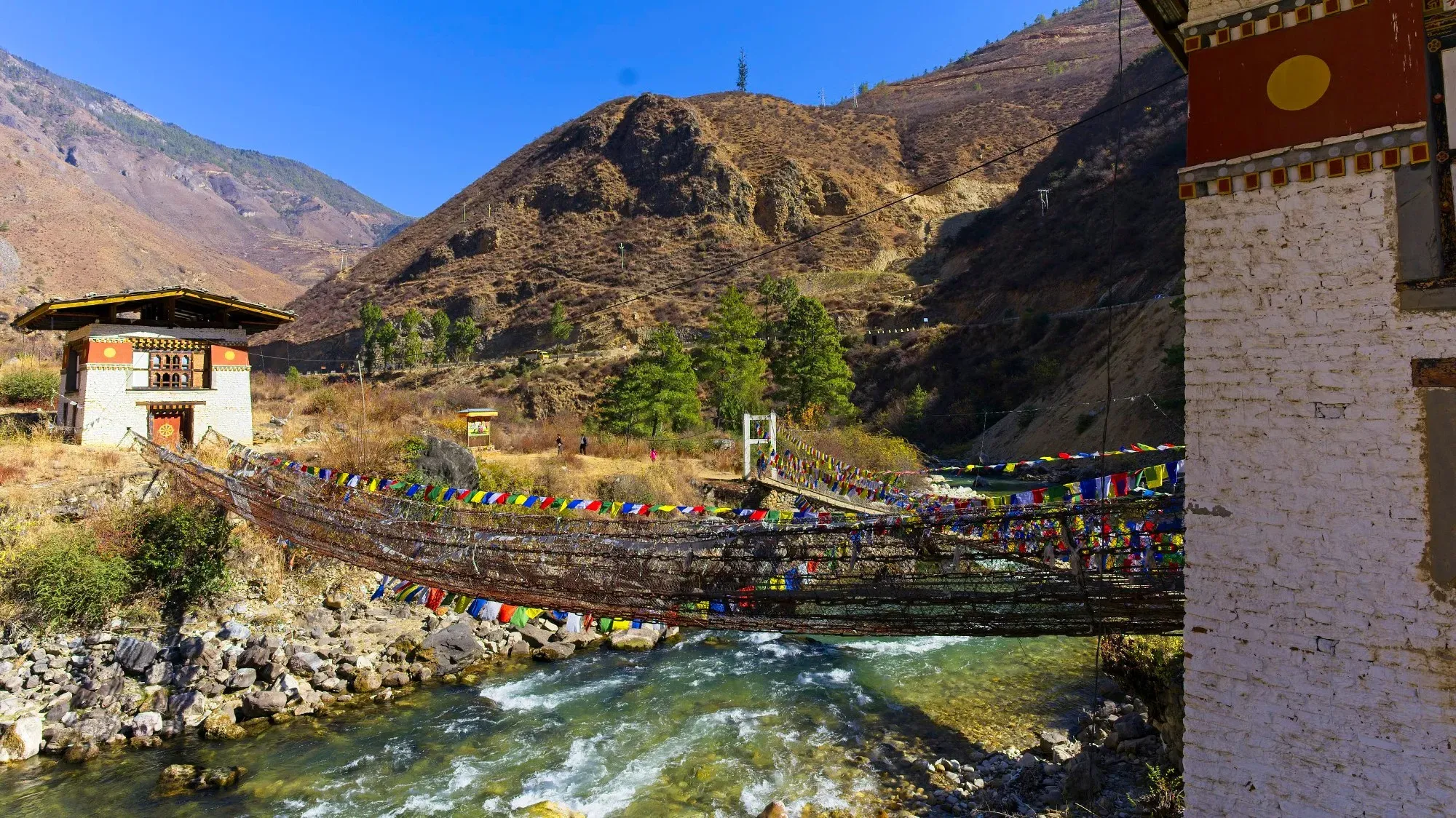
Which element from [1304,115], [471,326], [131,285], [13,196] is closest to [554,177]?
[471,326]

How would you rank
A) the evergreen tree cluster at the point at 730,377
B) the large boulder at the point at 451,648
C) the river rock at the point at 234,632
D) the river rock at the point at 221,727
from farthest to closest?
1. the evergreen tree cluster at the point at 730,377
2. the large boulder at the point at 451,648
3. the river rock at the point at 234,632
4. the river rock at the point at 221,727

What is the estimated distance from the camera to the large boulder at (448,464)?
1623 centimetres

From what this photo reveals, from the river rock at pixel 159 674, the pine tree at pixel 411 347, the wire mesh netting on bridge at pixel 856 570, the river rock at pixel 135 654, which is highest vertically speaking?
the pine tree at pixel 411 347

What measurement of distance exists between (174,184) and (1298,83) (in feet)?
690

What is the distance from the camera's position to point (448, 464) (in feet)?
54.0

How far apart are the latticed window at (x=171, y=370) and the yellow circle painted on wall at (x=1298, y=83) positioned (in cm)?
1953

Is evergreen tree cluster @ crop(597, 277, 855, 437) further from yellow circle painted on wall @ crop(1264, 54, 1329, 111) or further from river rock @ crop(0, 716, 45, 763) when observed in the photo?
yellow circle painted on wall @ crop(1264, 54, 1329, 111)

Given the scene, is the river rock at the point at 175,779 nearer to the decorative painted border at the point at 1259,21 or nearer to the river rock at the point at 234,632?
the river rock at the point at 234,632

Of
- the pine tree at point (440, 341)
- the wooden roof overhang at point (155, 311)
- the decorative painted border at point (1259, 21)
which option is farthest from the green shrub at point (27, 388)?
the pine tree at point (440, 341)

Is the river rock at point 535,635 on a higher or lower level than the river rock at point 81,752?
higher

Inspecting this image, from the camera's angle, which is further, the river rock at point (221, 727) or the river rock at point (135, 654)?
the river rock at point (135, 654)

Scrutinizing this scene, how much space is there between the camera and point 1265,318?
11.8 ft

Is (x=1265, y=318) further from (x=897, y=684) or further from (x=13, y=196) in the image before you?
(x=13, y=196)

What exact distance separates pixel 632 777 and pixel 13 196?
327ft
